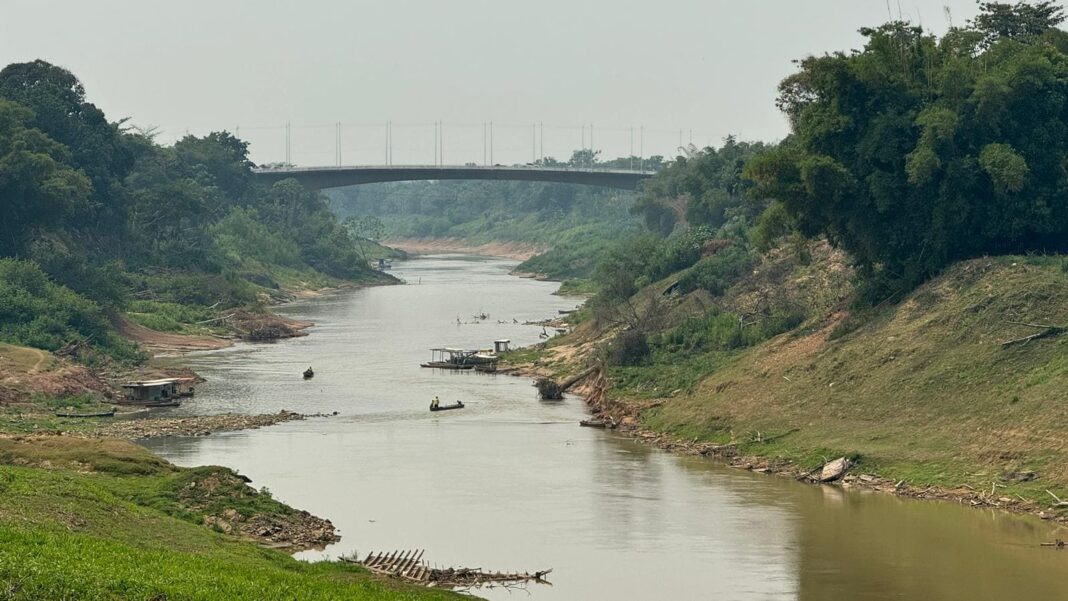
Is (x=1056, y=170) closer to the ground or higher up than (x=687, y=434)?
higher up

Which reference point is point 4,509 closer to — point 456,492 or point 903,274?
point 456,492

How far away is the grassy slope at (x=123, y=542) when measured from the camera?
2905 cm

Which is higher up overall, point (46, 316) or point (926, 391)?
point (46, 316)

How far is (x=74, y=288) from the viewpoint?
327ft

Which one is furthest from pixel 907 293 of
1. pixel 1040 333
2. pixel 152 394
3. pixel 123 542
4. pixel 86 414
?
pixel 123 542

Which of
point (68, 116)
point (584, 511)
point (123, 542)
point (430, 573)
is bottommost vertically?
point (584, 511)

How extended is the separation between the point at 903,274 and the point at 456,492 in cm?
2580

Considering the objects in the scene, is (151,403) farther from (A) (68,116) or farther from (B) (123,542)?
(A) (68,116)

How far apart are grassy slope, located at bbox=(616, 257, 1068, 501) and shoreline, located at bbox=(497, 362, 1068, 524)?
51cm

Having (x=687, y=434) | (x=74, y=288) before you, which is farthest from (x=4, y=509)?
(x=74, y=288)

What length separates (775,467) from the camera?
57.8 metres

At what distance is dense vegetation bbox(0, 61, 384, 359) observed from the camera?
92.2 metres

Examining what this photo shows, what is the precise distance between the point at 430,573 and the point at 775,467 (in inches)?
856

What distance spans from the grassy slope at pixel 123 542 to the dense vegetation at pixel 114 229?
122 ft
